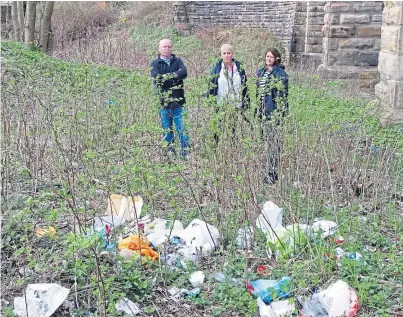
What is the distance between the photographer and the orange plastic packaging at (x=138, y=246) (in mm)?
4504

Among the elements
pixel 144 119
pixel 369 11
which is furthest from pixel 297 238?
pixel 369 11

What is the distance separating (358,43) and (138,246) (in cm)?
1035

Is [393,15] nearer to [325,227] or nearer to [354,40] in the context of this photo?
[354,40]

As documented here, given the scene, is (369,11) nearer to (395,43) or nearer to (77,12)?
(395,43)

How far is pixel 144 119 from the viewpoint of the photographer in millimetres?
7488

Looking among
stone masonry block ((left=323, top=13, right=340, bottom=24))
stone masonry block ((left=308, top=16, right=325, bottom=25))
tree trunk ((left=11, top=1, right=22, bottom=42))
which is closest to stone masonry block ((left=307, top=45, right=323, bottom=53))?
stone masonry block ((left=308, top=16, right=325, bottom=25))

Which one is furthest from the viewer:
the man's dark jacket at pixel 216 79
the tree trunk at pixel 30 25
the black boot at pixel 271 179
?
the tree trunk at pixel 30 25

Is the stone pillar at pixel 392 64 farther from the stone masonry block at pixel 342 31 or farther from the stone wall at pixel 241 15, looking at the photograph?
the stone wall at pixel 241 15

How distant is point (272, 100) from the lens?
22.2ft

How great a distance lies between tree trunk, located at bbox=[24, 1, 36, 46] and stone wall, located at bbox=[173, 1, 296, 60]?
7.51 m

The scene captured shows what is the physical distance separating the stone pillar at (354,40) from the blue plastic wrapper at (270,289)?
10268 millimetres

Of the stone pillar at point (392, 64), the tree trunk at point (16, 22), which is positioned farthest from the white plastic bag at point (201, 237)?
the tree trunk at point (16, 22)

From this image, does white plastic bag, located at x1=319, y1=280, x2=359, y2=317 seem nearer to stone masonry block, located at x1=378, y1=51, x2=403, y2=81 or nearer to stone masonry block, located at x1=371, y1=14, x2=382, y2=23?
stone masonry block, located at x1=378, y1=51, x2=403, y2=81

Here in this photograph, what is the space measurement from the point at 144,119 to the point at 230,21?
15.6 m
